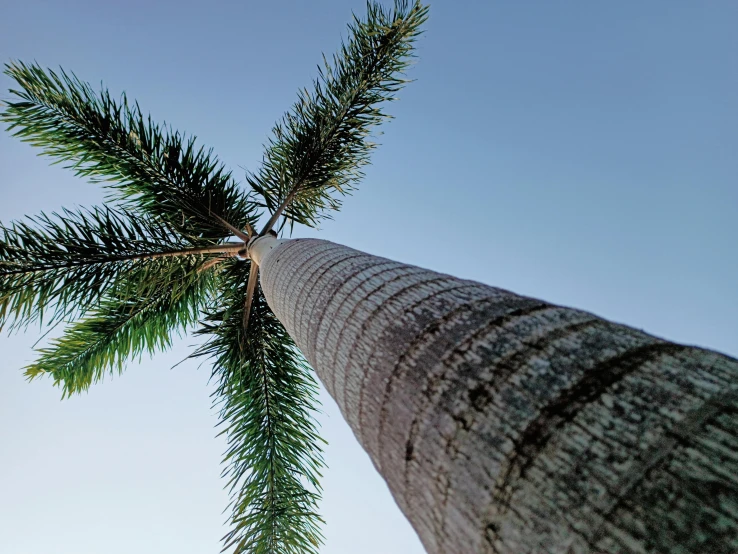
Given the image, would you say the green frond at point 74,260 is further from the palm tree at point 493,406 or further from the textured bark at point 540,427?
the textured bark at point 540,427

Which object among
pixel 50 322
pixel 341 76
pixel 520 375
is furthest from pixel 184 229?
pixel 520 375

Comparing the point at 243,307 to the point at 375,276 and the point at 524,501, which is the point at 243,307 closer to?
the point at 375,276

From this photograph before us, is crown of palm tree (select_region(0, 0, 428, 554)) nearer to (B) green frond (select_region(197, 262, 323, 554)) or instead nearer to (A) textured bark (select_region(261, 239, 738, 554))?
(B) green frond (select_region(197, 262, 323, 554))

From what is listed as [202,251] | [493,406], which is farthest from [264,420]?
[493,406]

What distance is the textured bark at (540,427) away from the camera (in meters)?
0.70

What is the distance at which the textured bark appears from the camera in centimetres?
70

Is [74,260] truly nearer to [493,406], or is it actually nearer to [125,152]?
[125,152]

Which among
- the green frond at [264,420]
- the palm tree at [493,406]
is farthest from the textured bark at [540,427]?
the green frond at [264,420]

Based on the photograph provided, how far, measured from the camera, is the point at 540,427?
0.87 metres

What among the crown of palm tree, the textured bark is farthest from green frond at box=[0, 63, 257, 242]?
the textured bark

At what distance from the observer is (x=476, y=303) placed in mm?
1311

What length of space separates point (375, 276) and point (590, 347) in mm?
898

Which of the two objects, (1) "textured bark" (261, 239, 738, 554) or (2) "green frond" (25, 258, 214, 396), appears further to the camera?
(2) "green frond" (25, 258, 214, 396)

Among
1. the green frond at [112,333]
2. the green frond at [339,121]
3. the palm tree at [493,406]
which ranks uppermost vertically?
the green frond at [339,121]
